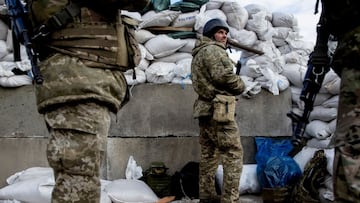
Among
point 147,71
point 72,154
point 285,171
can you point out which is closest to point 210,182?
point 285,171

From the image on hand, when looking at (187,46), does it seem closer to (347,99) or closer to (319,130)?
(319,130)

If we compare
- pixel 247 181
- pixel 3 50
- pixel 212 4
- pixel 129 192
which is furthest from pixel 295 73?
pixel 3 50

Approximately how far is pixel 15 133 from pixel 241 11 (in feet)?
9.38

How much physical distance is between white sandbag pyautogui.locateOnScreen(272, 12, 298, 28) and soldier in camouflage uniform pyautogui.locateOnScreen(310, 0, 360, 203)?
14.2ft

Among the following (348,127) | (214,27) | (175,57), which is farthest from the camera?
(175,57)

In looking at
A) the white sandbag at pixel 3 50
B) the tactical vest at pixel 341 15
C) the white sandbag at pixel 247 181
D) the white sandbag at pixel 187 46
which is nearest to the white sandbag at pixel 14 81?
the white sandbag at pixel 3 50

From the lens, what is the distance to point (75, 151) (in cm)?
187

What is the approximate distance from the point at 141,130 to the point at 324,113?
199 centimetres

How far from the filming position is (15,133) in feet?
15.8

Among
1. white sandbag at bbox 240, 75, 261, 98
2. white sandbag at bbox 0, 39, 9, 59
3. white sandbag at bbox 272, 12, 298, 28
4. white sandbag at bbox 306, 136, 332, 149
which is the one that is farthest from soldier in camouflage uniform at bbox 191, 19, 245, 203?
white sandbag at bbox 0, 39, 9, 59

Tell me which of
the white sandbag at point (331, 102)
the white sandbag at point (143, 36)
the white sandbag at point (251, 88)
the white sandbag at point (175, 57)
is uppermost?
the white sandbag at point (143, 36)

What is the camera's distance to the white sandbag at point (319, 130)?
533 cm

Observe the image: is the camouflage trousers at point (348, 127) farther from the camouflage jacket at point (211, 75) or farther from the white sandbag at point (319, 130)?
the white sandbag at point (319, 130)

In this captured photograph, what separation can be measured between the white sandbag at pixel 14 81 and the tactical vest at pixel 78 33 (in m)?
2.85
